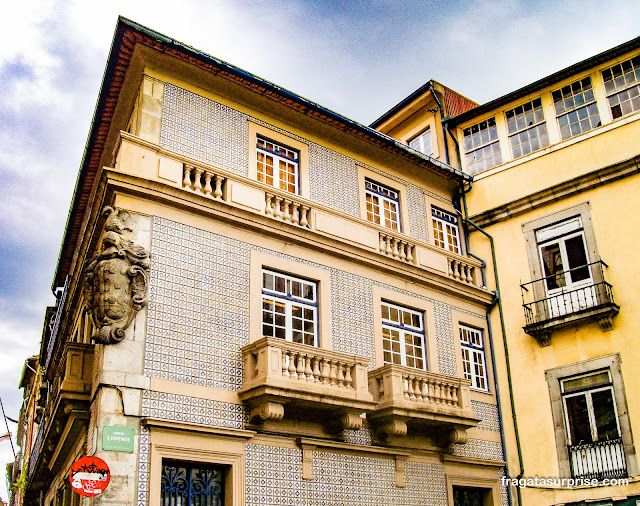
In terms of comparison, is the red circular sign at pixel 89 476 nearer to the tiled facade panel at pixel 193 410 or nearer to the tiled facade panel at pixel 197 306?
the tiled facade panel at pixel 193 410

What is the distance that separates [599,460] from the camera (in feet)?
48.4

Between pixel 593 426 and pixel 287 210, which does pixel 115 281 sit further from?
pixel 593 426

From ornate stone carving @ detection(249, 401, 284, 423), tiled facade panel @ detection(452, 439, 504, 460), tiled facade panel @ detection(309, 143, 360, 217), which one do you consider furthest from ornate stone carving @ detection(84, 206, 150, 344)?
tiled facade panel @ detection(452, 439, 504, 460)

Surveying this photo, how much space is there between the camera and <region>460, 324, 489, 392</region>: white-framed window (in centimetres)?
1670

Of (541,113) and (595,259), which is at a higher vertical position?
(541,113)

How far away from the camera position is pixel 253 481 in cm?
1170

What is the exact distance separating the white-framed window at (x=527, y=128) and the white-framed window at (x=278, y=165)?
6.39 m

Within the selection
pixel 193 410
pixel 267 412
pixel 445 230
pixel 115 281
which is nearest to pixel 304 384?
pixel 267 412

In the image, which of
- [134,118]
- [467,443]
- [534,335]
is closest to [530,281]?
[534,335]

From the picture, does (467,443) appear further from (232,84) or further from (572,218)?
(232,84)

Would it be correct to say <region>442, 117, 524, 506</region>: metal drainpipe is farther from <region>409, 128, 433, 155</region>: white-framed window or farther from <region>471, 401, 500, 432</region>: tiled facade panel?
<region>409, 128, 433, 155</region>: white-framed window

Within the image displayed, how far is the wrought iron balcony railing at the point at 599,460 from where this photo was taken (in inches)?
570

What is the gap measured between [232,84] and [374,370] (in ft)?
21.5

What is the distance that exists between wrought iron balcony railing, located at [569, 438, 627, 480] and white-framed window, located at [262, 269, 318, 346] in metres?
6.34
